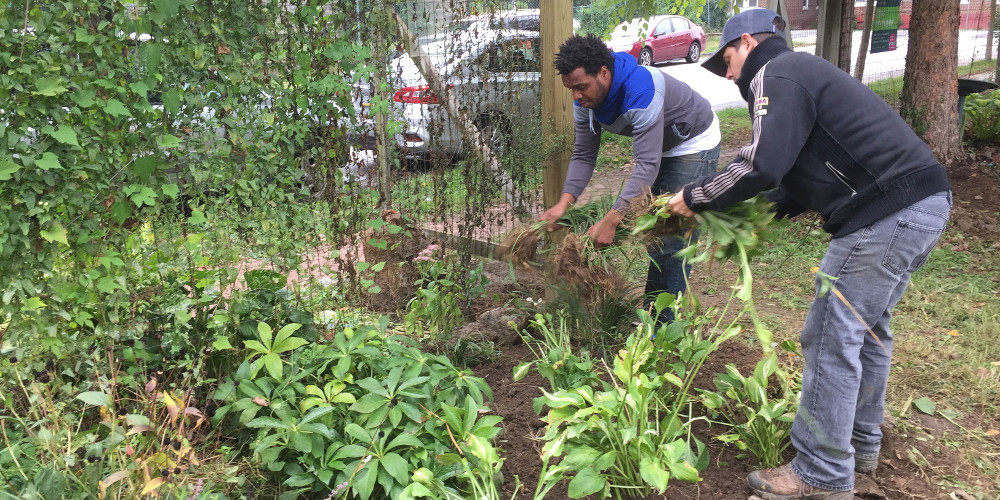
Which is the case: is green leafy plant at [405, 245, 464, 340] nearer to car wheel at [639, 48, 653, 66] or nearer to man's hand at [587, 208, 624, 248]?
man's hand at [587, 208, 624, 248]

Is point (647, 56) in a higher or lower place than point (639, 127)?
higher

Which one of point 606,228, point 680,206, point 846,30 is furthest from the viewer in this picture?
point 846,30

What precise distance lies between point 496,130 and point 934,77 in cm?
505

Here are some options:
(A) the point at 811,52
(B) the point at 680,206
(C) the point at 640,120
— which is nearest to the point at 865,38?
(A) the point at 811,52

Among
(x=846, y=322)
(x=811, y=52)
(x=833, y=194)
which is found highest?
(x=811, y=52)

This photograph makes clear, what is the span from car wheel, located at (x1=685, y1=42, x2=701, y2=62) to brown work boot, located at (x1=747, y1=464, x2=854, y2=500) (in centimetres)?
1746

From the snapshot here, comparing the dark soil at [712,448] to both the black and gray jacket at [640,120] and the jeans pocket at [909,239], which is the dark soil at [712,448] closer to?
the black and gray jacket at [640,120]

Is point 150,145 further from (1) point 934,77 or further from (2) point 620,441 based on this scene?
(1) point 934,77

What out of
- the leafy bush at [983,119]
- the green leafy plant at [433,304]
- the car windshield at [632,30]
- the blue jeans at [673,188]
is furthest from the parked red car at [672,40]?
the green leafy plant at [433,304]

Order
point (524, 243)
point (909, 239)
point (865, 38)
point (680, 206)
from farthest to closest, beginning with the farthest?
point (865, 38), point (524, 243), point (680, 206), point (909, 239)

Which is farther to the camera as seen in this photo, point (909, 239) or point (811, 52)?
point (811, 52)

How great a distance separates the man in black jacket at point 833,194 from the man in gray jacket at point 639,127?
783mm

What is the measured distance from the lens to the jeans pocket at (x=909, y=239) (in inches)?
98.3

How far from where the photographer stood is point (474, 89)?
4.57m
